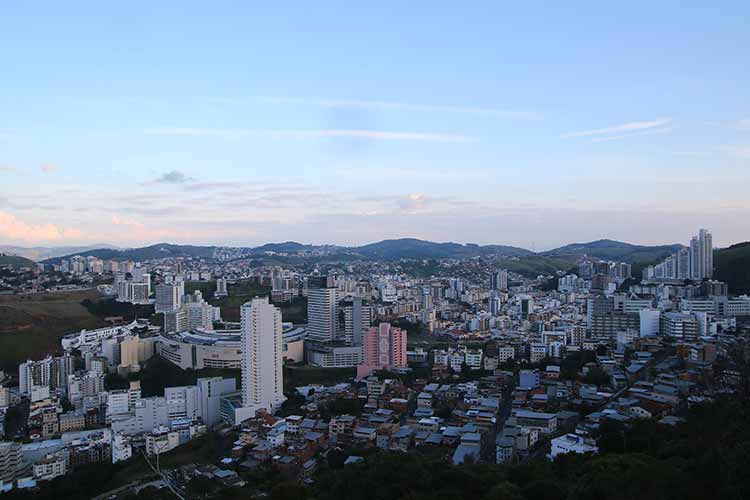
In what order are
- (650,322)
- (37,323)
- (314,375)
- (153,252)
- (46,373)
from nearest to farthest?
(46,373) < (314,375) < (650,322) < (37,323) < (153,252)

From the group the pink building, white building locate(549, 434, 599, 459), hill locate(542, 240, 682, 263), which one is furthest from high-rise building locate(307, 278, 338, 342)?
hill locate(542, 240, 682, 263)

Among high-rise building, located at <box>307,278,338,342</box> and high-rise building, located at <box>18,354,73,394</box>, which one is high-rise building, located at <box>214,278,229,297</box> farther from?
high-rise building, located at <box>18,354,73,394</box>

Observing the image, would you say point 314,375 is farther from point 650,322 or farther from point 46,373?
point 650,322

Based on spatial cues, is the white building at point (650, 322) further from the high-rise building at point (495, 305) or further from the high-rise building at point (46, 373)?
the high-rise building at point (46, 373)

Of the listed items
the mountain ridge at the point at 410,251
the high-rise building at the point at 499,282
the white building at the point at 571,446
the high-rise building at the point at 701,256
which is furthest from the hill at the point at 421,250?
the white building at the point at 571,446

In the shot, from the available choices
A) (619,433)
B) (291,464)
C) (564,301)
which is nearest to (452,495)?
(619,433)

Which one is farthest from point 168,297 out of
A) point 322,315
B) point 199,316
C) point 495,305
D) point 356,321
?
point 495,305
